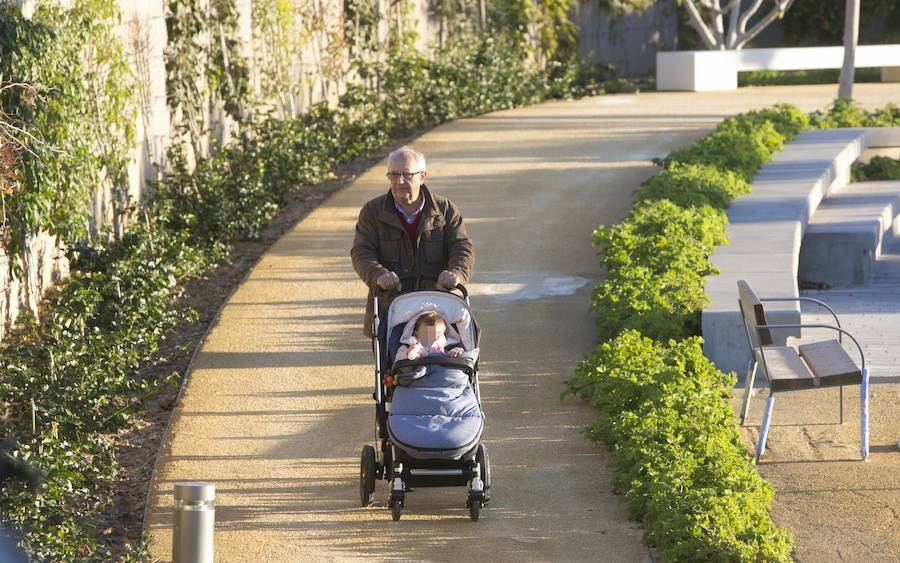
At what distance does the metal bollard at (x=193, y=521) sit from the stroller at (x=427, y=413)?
1.14 meters

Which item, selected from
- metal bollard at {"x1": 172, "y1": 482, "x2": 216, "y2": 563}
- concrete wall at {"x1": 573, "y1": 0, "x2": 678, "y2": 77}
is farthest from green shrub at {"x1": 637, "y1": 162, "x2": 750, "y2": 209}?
concrete wall at {"x1": 573, "y1": 0, "x2": 678, "y2": 77}

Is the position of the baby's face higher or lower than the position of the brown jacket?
lower

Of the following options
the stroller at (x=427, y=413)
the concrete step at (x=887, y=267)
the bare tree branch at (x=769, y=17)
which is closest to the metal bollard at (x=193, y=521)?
the stroller at (x=427, y=413)

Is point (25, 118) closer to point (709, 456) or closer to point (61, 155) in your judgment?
point (61, 155)

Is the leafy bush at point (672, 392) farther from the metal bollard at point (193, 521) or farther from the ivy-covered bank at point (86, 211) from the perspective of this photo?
the ivy-covered bank at point (86, 211)

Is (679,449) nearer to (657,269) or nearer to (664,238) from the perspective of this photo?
(657,269)

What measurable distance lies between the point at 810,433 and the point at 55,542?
4.58 meters

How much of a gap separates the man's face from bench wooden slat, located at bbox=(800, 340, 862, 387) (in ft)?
8.60

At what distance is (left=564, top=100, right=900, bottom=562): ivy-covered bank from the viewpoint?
6.26 meters

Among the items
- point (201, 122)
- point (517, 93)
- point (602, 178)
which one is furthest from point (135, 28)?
point (517, 93)

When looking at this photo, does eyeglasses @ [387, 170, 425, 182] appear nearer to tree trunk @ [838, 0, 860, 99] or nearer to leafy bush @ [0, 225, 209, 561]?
leafy bush @ [0, 225, 209, 561]

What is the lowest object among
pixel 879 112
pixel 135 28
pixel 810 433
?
pixel 810 433

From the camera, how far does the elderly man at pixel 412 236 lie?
7551 mm

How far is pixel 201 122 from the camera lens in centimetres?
1448
